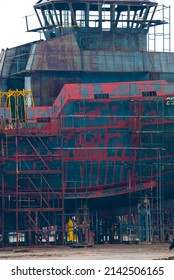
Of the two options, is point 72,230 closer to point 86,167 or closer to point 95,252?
point 86,167

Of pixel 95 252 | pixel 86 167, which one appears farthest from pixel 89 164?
pixel 95 252

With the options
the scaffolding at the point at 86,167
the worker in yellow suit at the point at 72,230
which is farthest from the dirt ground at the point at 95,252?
the scaffolding at the point at 86,167

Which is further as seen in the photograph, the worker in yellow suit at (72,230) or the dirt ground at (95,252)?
the worker in yellow suit at (72,230)

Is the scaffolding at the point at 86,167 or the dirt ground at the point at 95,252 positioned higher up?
the scaffolding at the point at 86,167

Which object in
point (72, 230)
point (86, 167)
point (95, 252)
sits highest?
point (86, 167)

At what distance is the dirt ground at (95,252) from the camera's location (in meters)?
84.2

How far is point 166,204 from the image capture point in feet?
342

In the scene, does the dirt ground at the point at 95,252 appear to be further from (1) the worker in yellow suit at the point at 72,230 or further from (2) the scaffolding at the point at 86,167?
(2) the scaffolding at the point at 86,167

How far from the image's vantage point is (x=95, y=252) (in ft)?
298

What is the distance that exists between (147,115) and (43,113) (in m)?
6.85

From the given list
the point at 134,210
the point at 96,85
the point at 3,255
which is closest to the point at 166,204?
the point at 134,210

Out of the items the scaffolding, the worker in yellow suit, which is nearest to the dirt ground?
the worker in yellow suit

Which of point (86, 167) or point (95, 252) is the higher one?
point (86, 167)

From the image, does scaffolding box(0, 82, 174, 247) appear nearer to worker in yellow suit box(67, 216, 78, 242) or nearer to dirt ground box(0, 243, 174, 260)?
worker in yellow suit box(67, 216, 78, 242)
